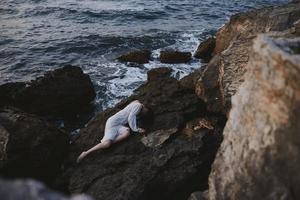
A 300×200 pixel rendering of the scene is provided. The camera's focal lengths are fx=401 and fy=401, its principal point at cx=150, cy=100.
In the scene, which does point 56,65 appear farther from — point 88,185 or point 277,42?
point 277,42

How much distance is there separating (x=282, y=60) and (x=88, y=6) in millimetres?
27100

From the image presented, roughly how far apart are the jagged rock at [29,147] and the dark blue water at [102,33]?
16.4 ft

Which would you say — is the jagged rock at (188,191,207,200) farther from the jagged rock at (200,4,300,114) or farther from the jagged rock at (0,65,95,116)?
the jagged rock at (0,65,95,116)

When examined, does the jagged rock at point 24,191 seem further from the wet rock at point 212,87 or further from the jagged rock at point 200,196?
the wet rock at point 212,87

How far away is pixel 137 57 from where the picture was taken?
18531 mm

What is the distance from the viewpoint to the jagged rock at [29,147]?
29.2ft

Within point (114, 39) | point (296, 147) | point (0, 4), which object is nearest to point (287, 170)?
point (296, 147)

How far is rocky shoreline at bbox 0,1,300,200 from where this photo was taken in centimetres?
455

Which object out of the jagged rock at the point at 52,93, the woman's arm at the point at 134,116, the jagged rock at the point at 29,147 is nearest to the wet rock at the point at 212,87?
the woman's arm at the point at 134,116

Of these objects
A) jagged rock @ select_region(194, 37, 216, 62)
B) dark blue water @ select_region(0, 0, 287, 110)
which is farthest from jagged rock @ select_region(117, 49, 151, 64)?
jagged rock @ select_region(194, 37, 216, 62)

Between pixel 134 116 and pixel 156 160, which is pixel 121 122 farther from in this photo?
pixel 156 160

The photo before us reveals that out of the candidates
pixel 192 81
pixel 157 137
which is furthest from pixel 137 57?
pixel 157 137

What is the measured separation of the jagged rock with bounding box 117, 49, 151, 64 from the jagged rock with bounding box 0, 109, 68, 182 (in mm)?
9178

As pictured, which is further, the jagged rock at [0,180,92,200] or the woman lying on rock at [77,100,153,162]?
the woman lying on rock at [77,100,153,162]
